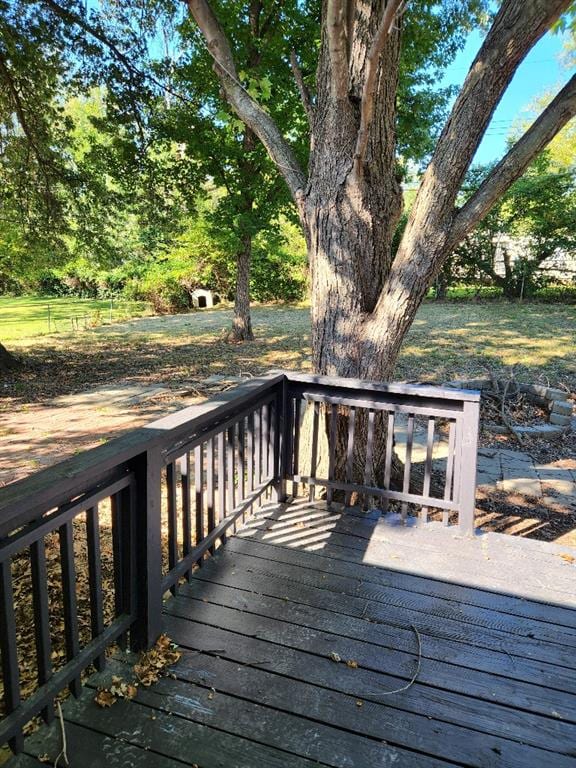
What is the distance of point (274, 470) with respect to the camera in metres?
3.16

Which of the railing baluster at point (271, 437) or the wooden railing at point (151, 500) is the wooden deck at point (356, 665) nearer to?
the wooden railing at point (151, 500)

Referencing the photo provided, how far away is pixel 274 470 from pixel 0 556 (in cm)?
204

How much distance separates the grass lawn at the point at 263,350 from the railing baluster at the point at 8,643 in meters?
5.92

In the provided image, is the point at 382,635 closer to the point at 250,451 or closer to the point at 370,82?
the point at 250,451

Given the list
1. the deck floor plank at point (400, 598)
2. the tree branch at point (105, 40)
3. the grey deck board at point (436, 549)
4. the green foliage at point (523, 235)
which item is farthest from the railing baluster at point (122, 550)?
the green foliage at point (523, 235)

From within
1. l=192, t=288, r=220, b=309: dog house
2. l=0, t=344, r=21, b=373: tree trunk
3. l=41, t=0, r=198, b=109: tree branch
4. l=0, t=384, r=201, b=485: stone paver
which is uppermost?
l=41, t=0, r=198, b=109: tree branch

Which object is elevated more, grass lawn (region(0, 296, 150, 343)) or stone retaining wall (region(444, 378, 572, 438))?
grass lawn (region(0, 296, 150, 343))

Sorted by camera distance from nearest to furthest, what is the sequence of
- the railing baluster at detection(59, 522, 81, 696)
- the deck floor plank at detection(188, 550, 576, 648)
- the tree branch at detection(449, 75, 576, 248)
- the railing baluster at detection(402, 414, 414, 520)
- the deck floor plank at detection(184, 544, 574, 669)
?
the railing baluster at detection(59, 522, 81, 696) → the deck floor plank at detection(184, 544, 574, 669) → the deck floor plank at detection(188, 550, 576, 648) → the tree branch at detection(449, 75, 576, 248) → the railing baluster at detection(402, 414, 414, 520)

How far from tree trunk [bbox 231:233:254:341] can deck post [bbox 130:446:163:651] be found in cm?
883

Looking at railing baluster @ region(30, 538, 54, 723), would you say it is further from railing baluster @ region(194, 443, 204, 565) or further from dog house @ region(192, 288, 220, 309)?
dog house @ region(192, 288, 220, 309)

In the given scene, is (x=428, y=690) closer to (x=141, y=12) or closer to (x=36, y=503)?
(x=36, y=503)

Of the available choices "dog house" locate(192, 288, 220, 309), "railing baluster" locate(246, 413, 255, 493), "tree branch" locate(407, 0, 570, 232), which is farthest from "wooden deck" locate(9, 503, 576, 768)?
"dog house" locate(192, 288, 220, 309)

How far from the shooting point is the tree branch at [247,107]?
3.28m

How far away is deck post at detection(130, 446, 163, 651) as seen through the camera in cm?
178
